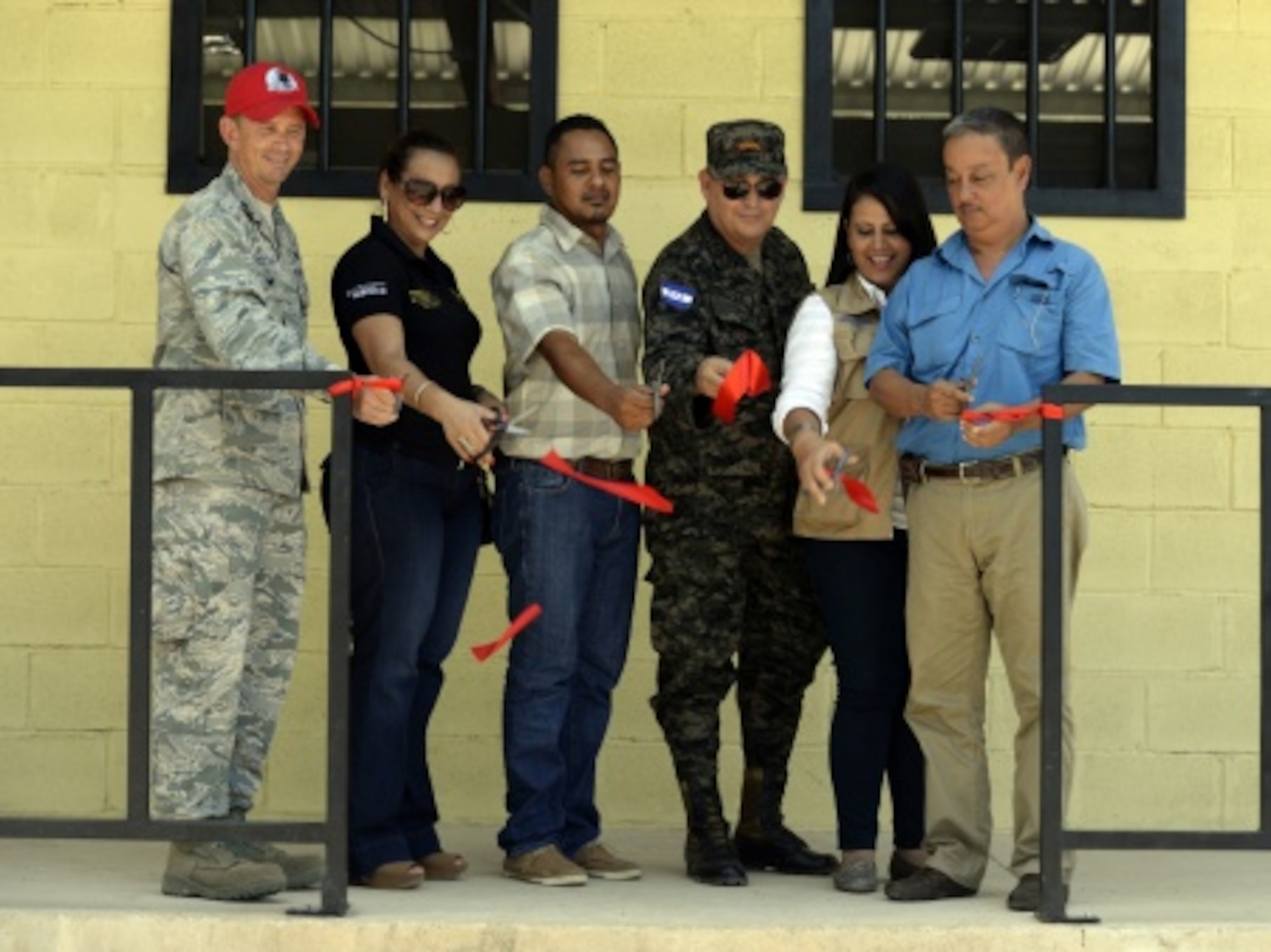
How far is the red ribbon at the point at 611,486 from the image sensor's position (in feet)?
18.9

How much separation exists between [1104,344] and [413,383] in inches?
58.0

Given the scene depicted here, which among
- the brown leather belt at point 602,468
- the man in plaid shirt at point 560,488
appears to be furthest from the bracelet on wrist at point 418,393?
the brown leather belt at point 602,468

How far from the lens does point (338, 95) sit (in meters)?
7.05

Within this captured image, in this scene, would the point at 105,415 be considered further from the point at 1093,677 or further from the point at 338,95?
the point at 1093,677

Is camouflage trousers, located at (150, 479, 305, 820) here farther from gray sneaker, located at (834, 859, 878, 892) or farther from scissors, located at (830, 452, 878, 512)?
gray sneaker, located at (834, 859, 878, 892)

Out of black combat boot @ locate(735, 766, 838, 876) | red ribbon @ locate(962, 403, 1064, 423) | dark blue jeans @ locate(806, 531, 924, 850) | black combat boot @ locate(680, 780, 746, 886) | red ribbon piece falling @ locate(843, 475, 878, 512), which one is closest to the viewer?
red ribbon @ locate(962, 403, 1064, 423)

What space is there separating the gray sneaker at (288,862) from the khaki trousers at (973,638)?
1.37 metres

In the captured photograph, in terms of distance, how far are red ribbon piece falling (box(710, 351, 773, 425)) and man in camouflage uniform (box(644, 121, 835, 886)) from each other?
142mm

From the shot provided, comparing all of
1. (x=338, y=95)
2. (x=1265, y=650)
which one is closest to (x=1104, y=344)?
(x=1265, y=650)


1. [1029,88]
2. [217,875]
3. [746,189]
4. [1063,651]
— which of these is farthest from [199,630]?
[1029,88]

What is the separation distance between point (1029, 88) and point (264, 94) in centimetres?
246

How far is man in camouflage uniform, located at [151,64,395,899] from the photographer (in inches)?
214

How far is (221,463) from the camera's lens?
553 cm

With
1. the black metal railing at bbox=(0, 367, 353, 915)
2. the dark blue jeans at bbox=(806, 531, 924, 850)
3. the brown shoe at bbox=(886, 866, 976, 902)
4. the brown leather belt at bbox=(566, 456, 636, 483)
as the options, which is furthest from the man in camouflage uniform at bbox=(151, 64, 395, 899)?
the brown shoe at bbox=(886, 866, 976, 902)
